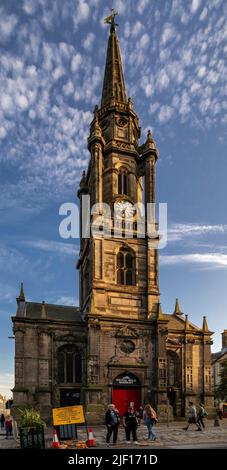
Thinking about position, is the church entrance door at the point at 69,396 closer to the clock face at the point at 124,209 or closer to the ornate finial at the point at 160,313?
the ornate finial at the point at 160,313

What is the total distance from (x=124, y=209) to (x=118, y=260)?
539 cm

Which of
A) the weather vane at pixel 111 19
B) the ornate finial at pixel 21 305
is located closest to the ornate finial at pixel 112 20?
the weather vane at pixel 111 19

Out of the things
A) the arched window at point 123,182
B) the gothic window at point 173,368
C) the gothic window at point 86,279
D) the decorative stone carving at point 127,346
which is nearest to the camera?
the decorative stone carving at point 127,346

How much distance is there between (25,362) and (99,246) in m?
12.0

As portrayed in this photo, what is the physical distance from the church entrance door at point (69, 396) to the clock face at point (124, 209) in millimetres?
16803

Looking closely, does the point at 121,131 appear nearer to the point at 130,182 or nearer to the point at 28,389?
the point at 130,182

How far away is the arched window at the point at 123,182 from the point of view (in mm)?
45250

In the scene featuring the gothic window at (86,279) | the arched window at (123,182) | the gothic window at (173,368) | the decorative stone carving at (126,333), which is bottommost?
the gothic window at (173,368)

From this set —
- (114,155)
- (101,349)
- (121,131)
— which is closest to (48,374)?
(101,349)

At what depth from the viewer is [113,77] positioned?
50969 millimetres

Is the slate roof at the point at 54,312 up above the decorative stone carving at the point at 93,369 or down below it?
above

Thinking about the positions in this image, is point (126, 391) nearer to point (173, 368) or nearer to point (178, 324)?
point (173, 368)

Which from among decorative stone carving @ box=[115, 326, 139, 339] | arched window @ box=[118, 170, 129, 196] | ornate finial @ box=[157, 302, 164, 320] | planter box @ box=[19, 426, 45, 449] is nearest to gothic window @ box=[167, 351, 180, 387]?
ornate finial @ box=[157, 302, 164, 320]

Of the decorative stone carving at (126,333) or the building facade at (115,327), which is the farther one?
the decorative stone carving at (126,333)
